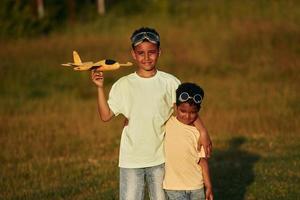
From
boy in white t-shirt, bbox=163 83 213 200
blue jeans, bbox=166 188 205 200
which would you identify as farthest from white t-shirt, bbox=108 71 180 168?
blue jeans, bbox=166 188 205 200

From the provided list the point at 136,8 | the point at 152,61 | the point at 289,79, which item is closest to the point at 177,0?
the point at 136,8

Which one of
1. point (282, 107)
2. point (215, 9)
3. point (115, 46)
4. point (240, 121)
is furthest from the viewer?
A: point (215, 9)

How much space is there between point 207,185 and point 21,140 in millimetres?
7211

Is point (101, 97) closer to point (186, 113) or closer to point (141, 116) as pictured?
point (141, 116)

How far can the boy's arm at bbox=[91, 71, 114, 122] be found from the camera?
590 cm

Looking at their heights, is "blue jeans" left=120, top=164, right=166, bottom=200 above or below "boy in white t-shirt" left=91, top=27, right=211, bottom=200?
below

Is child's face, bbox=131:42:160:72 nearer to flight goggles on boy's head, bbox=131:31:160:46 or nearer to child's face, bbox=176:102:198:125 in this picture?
flight goggles on boy's head, bbox=131:31:160:46

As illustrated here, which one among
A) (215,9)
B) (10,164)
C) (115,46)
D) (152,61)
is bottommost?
(10,164)

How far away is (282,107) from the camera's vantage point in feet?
49.1

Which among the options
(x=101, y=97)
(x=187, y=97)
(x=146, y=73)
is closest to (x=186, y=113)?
(x=187, y=97)

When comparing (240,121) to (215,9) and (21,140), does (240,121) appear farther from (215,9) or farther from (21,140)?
(215,9)

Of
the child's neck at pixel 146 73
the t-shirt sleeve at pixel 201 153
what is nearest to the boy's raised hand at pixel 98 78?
the child's neck at pixel 146 73

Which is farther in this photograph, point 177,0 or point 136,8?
point 177,0

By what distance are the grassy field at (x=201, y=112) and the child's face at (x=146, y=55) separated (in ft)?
9.91
